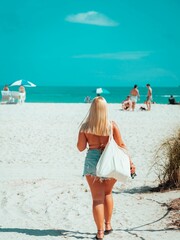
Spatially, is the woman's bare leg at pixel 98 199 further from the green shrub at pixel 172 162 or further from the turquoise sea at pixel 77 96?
the turquoise sea at pixel 77 96

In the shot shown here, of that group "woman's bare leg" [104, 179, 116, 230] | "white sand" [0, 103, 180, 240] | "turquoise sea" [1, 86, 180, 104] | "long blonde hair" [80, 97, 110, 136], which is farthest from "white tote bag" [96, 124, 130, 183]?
"turquoise sea" [1, 86, 180, 104]

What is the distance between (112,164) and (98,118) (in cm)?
45

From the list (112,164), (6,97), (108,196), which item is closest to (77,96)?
(6,97)

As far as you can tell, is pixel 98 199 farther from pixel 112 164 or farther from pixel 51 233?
pixel 51 233

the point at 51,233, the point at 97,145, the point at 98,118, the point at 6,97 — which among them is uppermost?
the point at 6,97

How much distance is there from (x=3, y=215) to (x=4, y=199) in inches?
29.5

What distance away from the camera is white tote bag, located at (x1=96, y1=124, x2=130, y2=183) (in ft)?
13.8

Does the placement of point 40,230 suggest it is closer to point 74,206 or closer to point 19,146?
point 74,206

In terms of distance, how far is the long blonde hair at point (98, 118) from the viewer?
4.24 m

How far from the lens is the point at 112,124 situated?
4355 mm

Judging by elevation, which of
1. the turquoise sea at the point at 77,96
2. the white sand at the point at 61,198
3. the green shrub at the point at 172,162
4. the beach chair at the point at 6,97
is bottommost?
the white sand at the point at 61,198

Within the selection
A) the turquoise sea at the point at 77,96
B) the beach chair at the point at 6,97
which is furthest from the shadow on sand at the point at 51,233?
the turquoise sea at the point at 77,96

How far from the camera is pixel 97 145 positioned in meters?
4.39

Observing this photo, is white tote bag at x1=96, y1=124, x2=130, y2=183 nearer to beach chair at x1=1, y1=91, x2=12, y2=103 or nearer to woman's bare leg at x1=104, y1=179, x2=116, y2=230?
woman's bare leg at x1=104, y1=179, x2=116, y2=230
